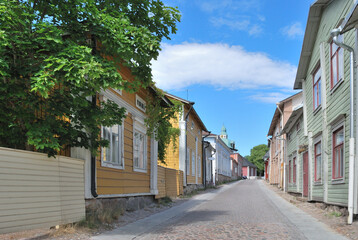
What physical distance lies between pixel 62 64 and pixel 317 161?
1156cm

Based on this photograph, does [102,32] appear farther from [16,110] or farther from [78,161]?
[78,161]

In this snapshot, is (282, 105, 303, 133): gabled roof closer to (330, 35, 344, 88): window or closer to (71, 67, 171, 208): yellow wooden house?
(330, 35, 344, 88): window

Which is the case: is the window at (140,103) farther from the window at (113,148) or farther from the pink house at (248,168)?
the pink house at (248,168)

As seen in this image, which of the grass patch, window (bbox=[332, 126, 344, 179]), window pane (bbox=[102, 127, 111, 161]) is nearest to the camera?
window pane (bbox=[102, 127, 111, 161])

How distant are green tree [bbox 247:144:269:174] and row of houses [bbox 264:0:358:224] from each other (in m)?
87.9

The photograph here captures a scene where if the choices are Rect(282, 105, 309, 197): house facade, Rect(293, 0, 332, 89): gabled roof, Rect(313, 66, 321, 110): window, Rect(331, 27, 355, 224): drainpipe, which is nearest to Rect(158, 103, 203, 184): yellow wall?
Rect(282, 105, 309, 197): house facade

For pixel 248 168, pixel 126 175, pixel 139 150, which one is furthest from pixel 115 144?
pixel 248 168

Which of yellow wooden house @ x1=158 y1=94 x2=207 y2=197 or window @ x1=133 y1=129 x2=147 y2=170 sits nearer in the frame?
window @ x1=133 y1=129 x2=147 y2=170

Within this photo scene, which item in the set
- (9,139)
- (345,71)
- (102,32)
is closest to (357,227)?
(345,71)

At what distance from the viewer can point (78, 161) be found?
8.32 metres

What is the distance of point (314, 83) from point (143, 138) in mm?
7283

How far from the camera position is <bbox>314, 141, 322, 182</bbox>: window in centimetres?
1423

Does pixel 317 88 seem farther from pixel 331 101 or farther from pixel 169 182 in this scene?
pixel 169 182

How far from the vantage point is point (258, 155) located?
347 feet
